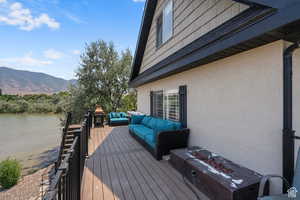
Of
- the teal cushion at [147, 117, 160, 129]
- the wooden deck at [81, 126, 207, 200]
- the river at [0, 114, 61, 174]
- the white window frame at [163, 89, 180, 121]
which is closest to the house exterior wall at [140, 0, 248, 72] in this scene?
the white window frame at [163, 89, 180, 121]

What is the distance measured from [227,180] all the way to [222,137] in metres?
1.10

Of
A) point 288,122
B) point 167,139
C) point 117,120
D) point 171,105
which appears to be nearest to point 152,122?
point 171,105

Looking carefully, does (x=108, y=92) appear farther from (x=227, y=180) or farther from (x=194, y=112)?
(x=227, y=180)

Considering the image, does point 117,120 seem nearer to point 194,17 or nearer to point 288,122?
point 194,17

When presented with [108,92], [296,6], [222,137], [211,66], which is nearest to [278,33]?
[296,6]

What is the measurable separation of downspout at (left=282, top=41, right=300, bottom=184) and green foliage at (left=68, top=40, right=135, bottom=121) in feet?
41.1

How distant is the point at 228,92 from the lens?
2967 mm

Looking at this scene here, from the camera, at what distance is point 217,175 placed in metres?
2.30

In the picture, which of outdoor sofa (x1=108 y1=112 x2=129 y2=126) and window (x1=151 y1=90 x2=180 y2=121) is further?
outdoor sofa (x1=108 y1=112 x2=129 y2=126)

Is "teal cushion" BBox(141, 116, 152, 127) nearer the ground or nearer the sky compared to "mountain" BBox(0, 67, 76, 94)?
nearer the ground

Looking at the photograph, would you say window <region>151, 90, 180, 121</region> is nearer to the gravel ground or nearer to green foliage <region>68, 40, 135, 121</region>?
the gravel ground

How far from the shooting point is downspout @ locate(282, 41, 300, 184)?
1.97m


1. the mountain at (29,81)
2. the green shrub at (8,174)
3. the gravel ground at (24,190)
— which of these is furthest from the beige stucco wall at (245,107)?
the mountain at (29,81)

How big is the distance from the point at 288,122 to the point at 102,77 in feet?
42.7
